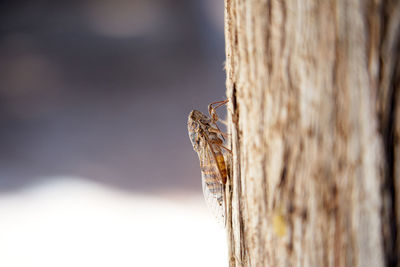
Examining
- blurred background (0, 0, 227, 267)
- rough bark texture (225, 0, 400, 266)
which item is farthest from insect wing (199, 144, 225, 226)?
blurred background (0, 0, 227, 267)

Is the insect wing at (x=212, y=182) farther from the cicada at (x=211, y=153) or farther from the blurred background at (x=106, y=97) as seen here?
the blurred background at (x=106, y=97)

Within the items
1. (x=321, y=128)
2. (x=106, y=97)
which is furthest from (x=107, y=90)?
(x=321, y=128)

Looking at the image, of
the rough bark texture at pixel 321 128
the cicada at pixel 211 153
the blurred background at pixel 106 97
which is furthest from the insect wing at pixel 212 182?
the blurred background at pixel 106 97

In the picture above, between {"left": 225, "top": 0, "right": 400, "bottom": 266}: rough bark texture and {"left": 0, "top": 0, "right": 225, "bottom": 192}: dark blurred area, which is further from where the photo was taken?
{"left": 0, "top": 0, "right": 225, "bottom": 192}: dark blurred area

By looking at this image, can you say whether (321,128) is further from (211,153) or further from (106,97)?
(106,97)

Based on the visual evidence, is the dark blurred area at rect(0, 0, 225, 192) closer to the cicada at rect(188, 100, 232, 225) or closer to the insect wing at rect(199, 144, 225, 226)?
the cicada at rect(188, 100, 232, 225)

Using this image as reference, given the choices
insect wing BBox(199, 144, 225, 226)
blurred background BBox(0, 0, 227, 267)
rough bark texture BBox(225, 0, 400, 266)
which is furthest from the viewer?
blurred background BBox(0, 0, 227, 267)

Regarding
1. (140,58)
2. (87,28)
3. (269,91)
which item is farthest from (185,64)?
(269,91)

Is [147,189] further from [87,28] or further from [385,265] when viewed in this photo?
[385,265]
